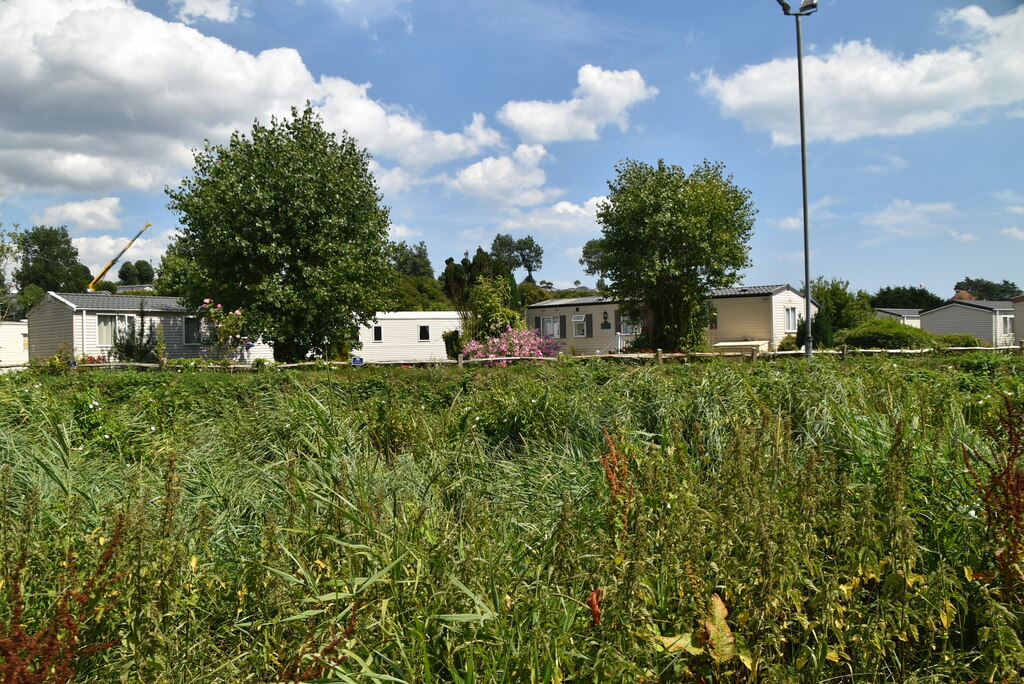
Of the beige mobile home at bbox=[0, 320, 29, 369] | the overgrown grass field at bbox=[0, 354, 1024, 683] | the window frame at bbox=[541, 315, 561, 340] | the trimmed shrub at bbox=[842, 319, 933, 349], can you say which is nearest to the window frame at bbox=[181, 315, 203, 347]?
the beige mobile home at bbox=[0, 320, 29, 369]

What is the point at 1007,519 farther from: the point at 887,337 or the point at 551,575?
the point at 887,337

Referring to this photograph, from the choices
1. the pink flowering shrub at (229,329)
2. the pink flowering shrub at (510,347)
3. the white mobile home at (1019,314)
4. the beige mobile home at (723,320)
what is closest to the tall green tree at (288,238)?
the pink flowering shrub at (229,329)

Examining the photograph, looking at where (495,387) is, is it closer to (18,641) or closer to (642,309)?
(18,641)

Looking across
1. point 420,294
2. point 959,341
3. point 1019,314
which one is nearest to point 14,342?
point 420,294

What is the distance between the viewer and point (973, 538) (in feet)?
9.77

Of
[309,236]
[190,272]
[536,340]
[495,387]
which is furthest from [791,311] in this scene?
[495,387]

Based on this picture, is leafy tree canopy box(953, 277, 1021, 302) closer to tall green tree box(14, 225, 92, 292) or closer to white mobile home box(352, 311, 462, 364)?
white mobile home box(352, 311, 462, 364)

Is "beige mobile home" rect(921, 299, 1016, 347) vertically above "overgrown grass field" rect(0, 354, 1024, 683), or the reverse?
"beige mobile home" rect(921, 299, 1016, 347)

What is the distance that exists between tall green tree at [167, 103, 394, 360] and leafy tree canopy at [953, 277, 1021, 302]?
300ft

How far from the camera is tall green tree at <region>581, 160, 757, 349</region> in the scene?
27781 millimetres

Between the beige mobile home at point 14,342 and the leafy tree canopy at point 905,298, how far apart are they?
196 ft

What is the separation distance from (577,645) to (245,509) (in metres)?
2.16

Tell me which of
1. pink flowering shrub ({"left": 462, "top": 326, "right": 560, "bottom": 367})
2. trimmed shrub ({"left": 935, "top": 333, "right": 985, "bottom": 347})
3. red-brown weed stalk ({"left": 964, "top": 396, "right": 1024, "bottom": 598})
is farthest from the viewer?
trimmed shrub ({"left": 935, "top": 333, "right": 985, "bottom": 347})

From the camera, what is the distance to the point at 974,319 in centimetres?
4712
